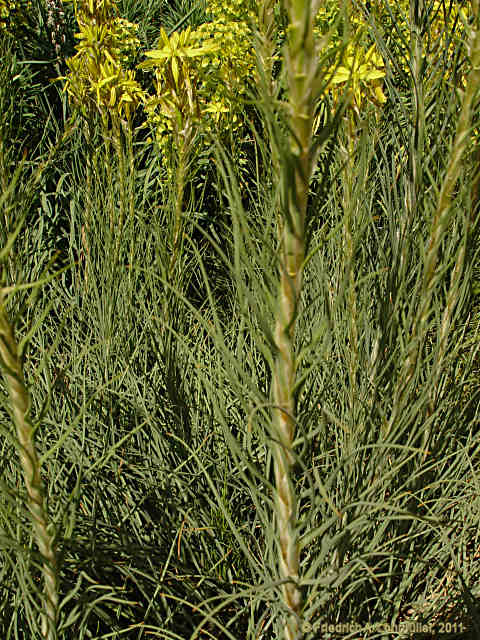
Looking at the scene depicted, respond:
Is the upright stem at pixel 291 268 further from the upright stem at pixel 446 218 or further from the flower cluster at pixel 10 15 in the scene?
the flower cluster at pixel 10 15

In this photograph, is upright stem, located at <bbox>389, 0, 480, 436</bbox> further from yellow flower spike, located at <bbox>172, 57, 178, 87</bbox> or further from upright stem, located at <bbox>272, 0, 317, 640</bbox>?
yellow flower spike, located at <bbox>172, 57, 178, 87</bbox>

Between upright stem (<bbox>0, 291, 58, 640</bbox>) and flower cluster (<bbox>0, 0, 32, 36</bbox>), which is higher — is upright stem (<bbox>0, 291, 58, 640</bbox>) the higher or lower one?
the lower one

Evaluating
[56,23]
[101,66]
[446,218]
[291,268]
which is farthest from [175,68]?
[56,23]

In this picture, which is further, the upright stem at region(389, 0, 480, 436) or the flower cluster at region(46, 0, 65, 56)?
the flower cluster at region(46, 0, 65, 56)

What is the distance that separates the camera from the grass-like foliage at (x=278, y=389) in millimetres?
655

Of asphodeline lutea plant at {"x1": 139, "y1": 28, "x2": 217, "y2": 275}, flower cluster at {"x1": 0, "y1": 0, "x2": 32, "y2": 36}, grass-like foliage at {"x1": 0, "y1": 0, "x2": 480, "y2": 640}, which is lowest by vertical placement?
grass-like foliage at {"x1": 0, "y1": 0, "x2": 480, "y2": 640}

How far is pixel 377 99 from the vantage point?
4.24 feet

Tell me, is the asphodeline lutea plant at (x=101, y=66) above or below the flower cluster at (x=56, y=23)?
below

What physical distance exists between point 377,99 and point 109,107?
723mm

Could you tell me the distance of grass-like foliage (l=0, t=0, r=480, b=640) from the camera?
2.15 ft

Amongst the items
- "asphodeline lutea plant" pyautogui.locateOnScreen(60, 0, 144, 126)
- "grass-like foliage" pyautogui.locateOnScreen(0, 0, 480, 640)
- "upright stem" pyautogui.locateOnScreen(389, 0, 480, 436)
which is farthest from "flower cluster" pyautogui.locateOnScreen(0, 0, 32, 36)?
"upright stem" pyautogui.locateOnScreen(389, 0, 480, 436)

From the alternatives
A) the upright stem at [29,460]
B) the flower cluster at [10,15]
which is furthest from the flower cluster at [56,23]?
the upright stem at [29,460]

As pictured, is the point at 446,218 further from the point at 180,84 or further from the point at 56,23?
the point at 56,23

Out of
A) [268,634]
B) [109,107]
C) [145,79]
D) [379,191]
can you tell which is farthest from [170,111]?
[145,79]
